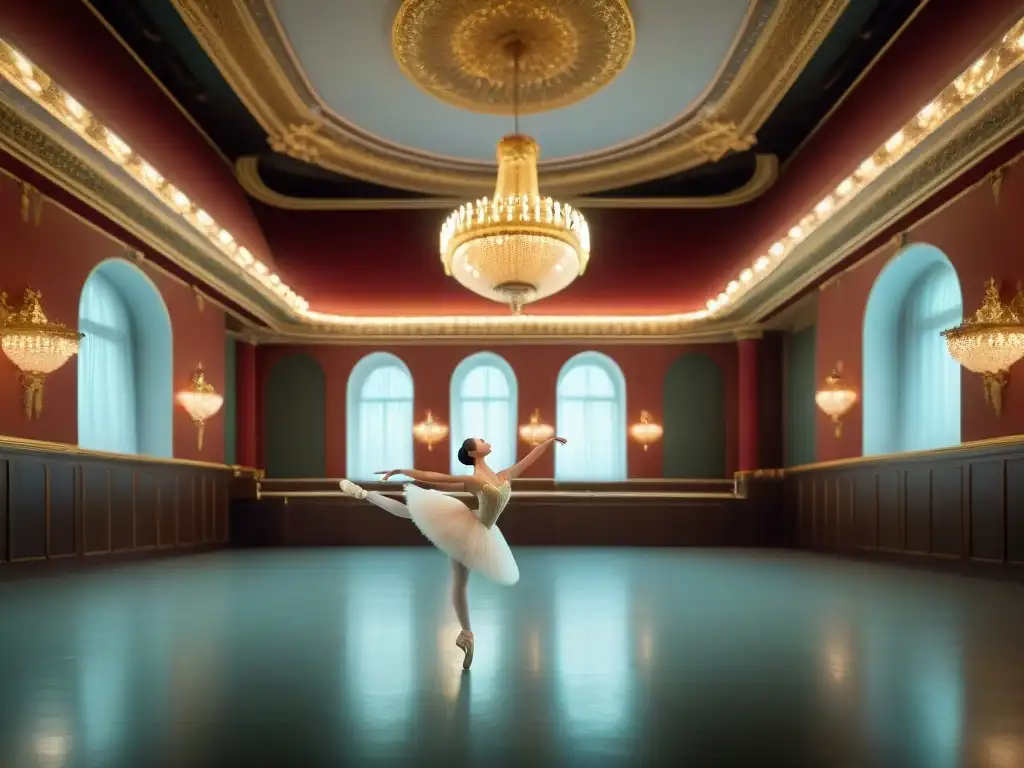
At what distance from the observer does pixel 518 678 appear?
3.62 metres

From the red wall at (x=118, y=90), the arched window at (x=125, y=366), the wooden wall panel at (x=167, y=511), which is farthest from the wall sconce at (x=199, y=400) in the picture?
the red wall at (x=118, y=90)

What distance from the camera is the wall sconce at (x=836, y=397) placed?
11250mm

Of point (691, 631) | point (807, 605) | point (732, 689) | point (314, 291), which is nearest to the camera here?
point (732, 689)

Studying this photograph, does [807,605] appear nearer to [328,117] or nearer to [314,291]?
[328,117]

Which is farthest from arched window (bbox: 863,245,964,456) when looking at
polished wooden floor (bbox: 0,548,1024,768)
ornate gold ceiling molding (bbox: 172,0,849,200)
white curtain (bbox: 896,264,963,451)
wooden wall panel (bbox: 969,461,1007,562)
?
polished wooden floor (bbox: 0,548,1024,768)

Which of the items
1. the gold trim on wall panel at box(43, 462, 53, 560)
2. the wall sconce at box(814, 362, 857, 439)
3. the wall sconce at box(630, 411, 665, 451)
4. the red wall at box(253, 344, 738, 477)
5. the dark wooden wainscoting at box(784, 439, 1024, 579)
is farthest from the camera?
the red wall at box(253, 344, 738, 477)

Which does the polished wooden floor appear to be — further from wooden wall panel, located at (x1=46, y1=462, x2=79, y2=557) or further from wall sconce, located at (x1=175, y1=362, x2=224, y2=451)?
wall sconce, located at (x1=175, y1=362, x2=224, y2=451)

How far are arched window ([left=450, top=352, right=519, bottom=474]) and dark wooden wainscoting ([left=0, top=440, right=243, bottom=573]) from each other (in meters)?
4.97

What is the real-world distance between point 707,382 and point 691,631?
11.3 metres

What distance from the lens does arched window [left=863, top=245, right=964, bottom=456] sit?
33.3ft

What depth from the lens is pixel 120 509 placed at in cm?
1001

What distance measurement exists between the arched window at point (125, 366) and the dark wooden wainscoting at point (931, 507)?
9.29 metres

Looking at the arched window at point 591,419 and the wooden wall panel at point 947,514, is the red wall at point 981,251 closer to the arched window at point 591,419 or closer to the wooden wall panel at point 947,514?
the wooden wall panel at point 947,514

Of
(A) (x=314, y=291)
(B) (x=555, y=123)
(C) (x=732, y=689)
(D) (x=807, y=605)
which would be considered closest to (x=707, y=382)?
(B) (x=555, y=123)
